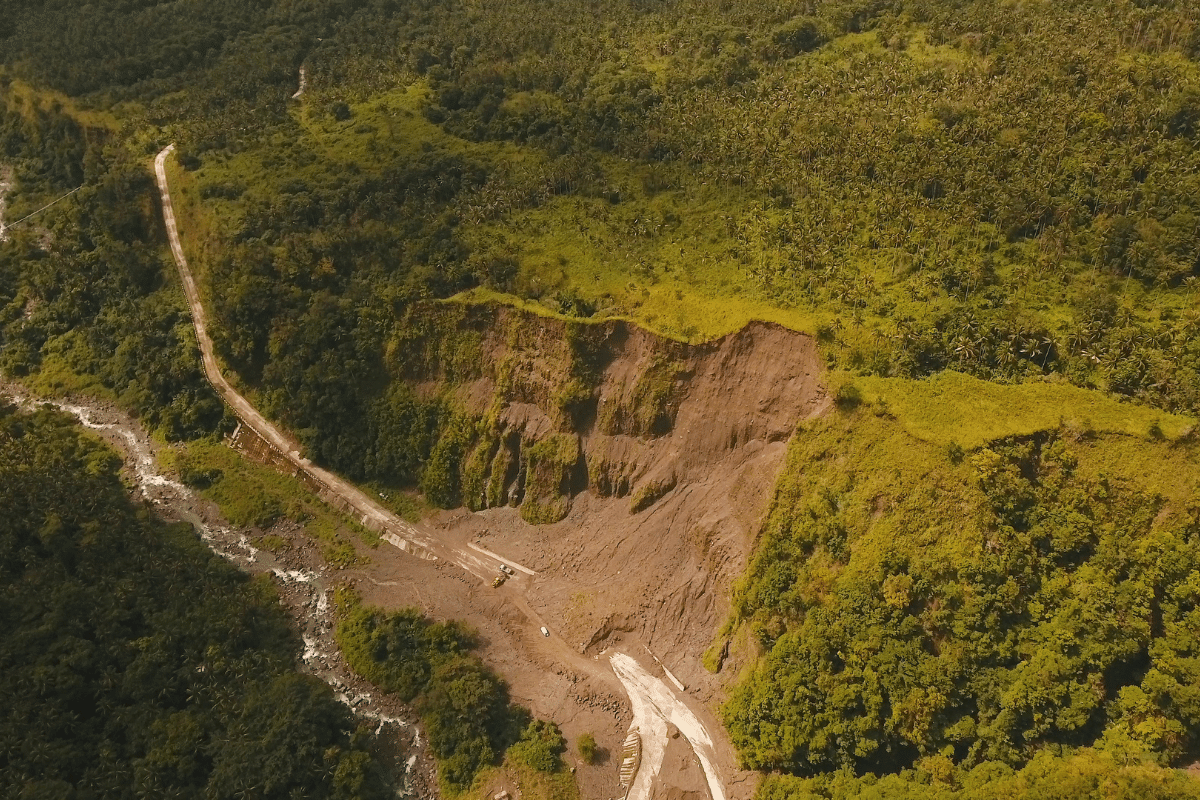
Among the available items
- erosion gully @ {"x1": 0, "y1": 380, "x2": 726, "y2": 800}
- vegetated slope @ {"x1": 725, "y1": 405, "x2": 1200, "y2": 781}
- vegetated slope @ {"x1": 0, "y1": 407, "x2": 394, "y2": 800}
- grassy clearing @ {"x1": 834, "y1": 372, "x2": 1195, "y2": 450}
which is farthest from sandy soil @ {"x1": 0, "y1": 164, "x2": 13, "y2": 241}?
grassy clearing @ {"x1": 834, "y1": 372, "x2": 1195, "y2": 450}

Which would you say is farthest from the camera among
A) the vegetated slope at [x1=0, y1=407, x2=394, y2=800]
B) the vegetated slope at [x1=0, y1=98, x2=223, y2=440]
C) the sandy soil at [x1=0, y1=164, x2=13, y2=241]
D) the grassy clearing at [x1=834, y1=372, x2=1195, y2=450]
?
the sandy soil at [x1=0, y1=164, x2=13, y2=241]

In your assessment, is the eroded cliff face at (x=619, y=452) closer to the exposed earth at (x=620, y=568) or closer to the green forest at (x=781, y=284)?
the exposed earth at (x=620, y=568)

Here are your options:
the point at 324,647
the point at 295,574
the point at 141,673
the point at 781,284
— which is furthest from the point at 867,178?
the point at 141,673

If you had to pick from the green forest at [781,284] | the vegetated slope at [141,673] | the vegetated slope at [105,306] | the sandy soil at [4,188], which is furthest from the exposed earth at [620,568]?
the sandy soil at [4,188]

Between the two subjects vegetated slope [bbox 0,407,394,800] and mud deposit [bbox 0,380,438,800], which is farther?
mud deposit [bbox 0,380,438,800]

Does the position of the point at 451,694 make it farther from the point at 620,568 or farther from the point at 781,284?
Result: the point at 781,284

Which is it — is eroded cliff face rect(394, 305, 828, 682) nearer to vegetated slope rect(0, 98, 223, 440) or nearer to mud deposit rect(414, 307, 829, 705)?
mud deposit rect(414, 307, 829, 705)

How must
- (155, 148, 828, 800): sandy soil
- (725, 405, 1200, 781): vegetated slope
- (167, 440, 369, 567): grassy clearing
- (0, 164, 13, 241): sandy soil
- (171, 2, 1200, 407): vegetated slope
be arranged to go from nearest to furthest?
(725, 405, 1200, 781): vegetated slope, (155, 148, 828, 800): sandy soil, (171, 2, 1200, 407): vegetated slope, (167, 440, 369, 567): grassy clearing, (0, 164, 13, 241): sandy soil
